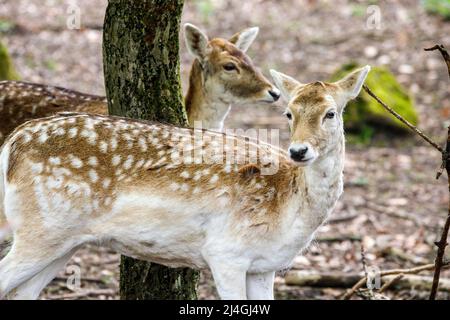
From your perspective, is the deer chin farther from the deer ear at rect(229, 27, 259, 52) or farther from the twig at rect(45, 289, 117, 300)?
the deer ear at rect(229, 27, 259, 52)

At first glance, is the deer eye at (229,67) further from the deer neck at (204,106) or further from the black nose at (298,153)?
the black nose at (298,153)

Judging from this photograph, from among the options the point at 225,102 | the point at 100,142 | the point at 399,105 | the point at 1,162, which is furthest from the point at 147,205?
the point at 399,105

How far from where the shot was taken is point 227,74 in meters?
7.77

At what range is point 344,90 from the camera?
16.7 ft

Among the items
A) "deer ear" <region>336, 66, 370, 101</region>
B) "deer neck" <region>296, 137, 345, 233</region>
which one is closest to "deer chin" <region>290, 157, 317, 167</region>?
"deer neck" <region>296, 137, 345, 233</region>

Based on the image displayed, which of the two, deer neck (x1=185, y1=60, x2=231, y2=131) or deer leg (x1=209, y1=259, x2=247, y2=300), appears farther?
deer neck (x1=185, y1=60, x2=231, y2=131)

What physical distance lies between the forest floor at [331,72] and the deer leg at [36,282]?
1904 mm

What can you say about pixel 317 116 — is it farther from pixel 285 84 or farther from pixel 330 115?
pixel 285 84

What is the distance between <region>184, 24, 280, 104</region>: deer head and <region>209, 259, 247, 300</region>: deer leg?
2922 millimetres

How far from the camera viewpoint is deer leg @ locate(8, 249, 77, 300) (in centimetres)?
527

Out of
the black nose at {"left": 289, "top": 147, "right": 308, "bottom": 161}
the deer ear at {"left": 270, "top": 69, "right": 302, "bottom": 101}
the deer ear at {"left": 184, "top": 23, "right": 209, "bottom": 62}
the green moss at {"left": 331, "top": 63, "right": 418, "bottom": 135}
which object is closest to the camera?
the black nose at {"left": 289, "top": 147, "right": 308, "bottom": 161}

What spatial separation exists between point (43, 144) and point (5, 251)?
31.1 inches

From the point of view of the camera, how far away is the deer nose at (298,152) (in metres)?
4.66
